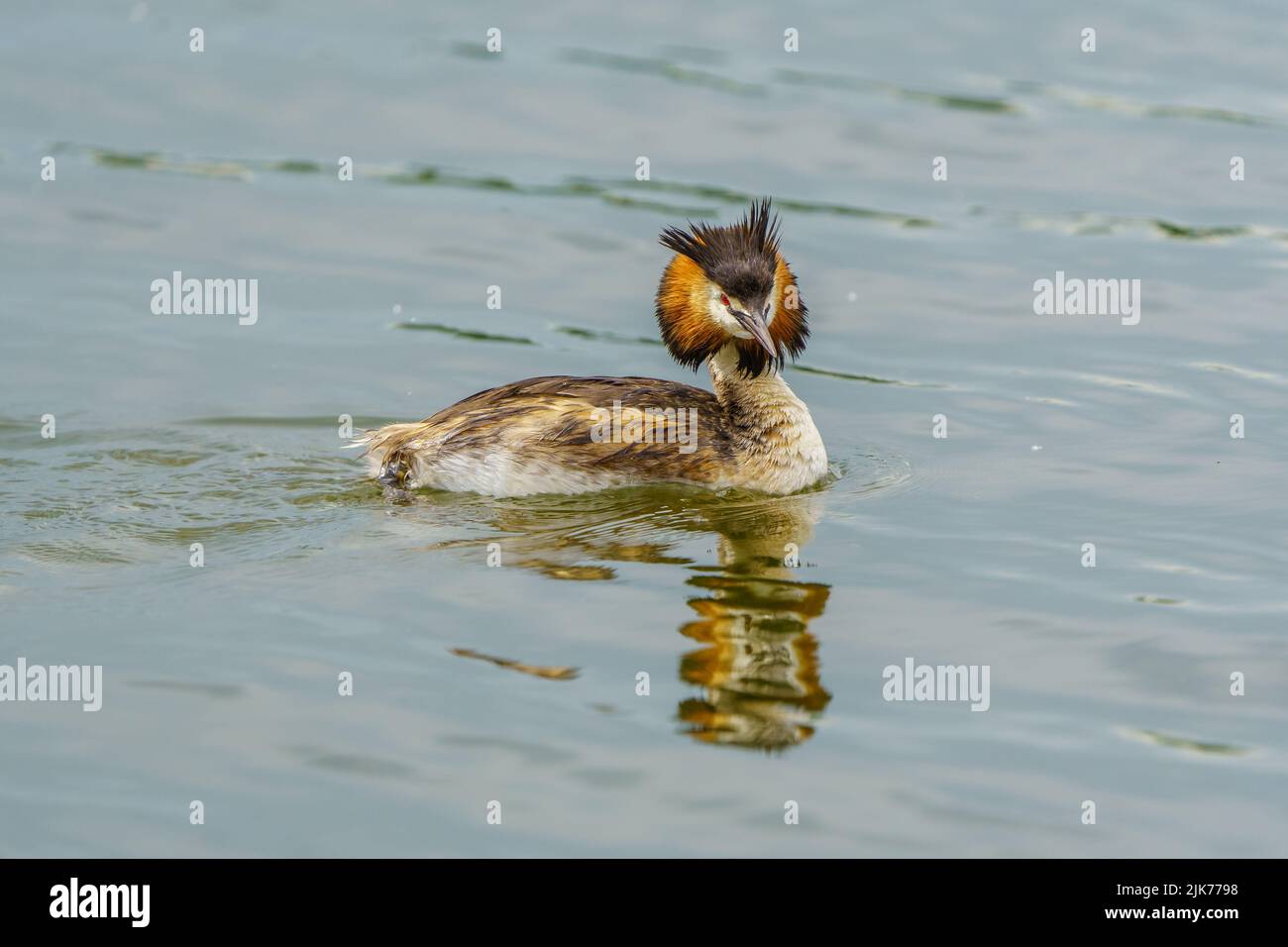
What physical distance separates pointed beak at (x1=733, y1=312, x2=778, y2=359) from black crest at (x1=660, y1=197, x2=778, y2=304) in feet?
0.30

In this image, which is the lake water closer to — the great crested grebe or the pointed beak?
the great crested grebe

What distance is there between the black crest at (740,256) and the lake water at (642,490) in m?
1.22

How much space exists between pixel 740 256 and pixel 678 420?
0.99 m

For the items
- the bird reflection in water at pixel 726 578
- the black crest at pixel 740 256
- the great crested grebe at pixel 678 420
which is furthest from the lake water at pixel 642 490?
the black crest at pixel 740 256

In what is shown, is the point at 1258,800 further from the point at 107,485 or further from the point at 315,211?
the point at 315,211

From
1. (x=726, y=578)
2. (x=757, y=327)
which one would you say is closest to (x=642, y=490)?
(x=757, y=327)

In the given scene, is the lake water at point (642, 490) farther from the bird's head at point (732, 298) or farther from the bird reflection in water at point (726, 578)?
the bird's head at point (732, 298)

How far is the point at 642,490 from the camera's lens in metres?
10.6

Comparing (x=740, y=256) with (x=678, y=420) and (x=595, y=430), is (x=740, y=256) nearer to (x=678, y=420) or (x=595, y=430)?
(x=678, y=420)

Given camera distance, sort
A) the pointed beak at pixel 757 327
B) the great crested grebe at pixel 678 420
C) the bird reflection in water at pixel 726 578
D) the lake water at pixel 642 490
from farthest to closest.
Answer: the great crested grebe at pixel 678 420, the pointed beak at pixel 757 327, the bird reflection in water at pixel 726 578, the lake water at pixel 642 490

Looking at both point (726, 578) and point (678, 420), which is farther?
point (678, 420)

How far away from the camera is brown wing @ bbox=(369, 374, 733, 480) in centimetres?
1047

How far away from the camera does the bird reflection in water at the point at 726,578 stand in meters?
7.77

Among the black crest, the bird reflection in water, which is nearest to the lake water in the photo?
the bird reflection in water
